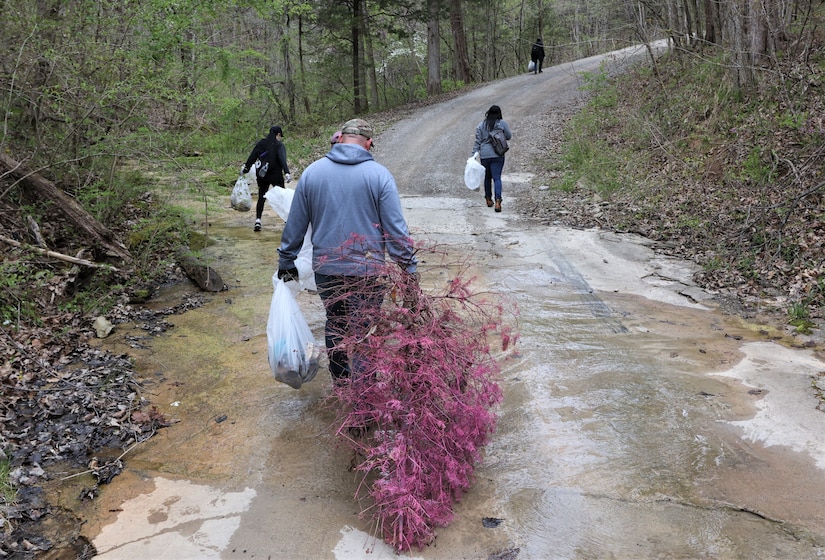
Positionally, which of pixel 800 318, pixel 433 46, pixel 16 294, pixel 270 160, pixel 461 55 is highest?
pixel 461 55

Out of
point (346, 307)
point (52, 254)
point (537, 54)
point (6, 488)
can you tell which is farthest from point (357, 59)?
point (6, 488)

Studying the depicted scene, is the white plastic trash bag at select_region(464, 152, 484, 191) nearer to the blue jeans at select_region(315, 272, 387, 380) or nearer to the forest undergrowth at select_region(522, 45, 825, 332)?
the forest undergrowth at select_region(522, 45, 825, 332)

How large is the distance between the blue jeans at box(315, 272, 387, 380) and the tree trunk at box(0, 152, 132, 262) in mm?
4368

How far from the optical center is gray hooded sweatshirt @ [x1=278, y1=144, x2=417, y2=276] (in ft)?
11.6

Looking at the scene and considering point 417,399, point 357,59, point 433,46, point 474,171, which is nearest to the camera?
point 417,399

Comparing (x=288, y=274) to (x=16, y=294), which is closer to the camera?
(x=288, y=274)

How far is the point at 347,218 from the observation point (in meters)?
3.58

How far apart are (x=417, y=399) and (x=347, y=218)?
4.05 feet

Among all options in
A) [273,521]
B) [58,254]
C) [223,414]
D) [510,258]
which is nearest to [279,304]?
[223,414]

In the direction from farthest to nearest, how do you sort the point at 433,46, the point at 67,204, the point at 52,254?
the point at 433,46 < the point at 67,204 < the point at 52,254

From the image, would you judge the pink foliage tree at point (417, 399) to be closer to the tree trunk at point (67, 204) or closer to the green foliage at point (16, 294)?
the green foliage at point (16, 294)

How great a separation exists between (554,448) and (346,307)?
1.62m

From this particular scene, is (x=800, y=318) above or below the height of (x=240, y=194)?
below

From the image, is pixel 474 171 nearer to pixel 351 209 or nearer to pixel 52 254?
pixel 52 254
